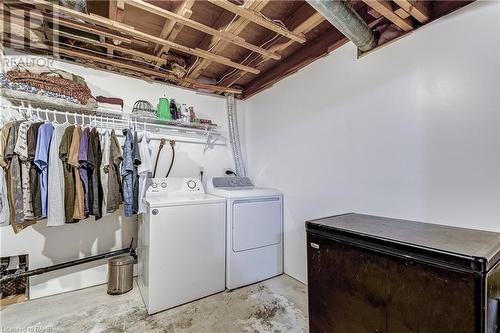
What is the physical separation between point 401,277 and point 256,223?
160cm

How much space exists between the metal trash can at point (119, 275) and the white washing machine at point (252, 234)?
1072mm

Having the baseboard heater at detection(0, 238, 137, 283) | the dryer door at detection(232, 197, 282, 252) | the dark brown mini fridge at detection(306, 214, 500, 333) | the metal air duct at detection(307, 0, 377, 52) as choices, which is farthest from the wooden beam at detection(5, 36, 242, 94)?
the dark brown mini fridge at detection(306, 214, 500, 333)

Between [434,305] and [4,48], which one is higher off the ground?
[4,48]

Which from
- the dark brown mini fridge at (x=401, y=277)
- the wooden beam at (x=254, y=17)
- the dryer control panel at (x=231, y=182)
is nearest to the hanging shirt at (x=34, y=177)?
the dryer control panel at (x=231, y=182)

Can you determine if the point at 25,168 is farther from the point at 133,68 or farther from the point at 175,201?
the point at 133,68

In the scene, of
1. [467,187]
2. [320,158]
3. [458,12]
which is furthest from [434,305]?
[458,12]

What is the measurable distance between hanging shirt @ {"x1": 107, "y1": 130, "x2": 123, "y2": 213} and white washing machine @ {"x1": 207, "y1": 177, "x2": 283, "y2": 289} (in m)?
1.02

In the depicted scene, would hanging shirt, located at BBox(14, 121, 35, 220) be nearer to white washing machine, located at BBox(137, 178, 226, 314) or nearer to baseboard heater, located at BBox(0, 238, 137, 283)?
baseboard heater, located at BBox(0, 238, 137, 283)

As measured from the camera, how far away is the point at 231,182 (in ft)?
9.90

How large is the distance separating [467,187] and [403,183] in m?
0.36

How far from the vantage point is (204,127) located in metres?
3.19

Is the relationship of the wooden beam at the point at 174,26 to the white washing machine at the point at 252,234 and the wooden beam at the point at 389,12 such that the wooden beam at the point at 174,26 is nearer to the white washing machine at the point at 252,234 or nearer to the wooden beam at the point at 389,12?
the wooden beam at the point at 389,12

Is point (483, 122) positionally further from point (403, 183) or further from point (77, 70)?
point (77, 70)

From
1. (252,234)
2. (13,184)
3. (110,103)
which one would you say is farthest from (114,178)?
(252,234)
